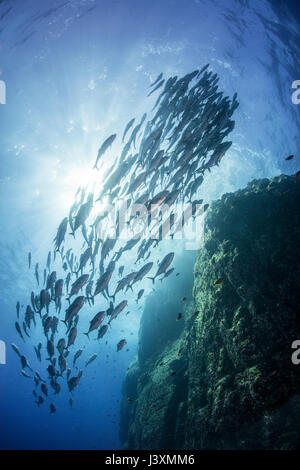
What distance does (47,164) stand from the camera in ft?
52.6

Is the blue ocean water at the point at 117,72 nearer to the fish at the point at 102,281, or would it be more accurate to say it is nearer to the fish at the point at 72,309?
the fish at the point at 102,281

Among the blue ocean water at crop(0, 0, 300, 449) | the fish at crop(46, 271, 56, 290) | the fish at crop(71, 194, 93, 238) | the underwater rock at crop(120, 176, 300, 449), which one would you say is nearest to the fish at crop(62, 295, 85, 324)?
the fish at crop(71, 194, 93, 238)

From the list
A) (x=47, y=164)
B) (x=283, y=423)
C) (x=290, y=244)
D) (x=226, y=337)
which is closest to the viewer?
(x=283, y=423)

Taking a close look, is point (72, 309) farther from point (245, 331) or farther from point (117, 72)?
point (117, 72)

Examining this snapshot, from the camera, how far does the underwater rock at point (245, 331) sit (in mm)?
4359

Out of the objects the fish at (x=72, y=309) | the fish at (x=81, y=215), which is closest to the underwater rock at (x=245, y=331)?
the fish at (x=72, y=309)

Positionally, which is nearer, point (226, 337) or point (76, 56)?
point (226, 337)

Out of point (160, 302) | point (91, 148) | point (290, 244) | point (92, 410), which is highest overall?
point (91, 148)

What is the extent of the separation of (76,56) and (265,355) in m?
14.8

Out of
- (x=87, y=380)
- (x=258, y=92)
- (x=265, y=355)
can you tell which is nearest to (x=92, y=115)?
(x=258, y=92)

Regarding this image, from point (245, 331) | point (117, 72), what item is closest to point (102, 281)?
point (245, 331)

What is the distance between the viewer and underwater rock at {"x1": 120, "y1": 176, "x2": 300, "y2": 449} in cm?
436

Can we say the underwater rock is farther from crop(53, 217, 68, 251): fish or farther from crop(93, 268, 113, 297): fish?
crop(53, 217, 68, 251): fish

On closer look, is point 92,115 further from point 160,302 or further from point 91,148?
point 160,302
